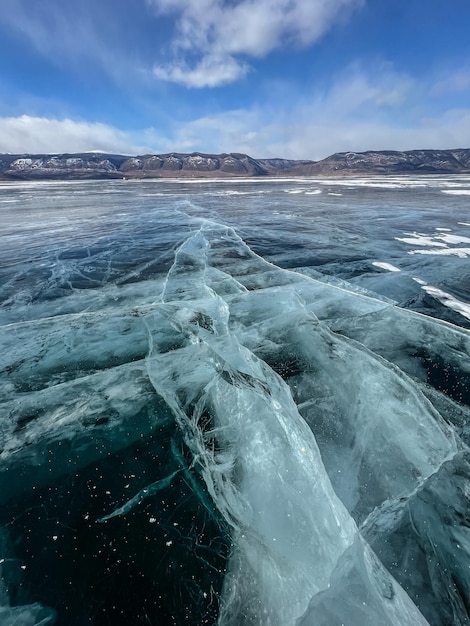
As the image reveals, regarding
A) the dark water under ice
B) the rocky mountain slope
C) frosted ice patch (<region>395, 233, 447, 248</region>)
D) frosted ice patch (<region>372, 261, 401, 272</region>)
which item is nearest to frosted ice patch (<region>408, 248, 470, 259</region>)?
frosted ice patch (<region>395, 233, 447, 248</region>)

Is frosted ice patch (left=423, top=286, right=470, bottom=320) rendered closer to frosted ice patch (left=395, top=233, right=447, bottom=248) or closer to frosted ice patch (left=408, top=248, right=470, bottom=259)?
frosted ice patch (left=408, top=248, right=470, bottom=259)

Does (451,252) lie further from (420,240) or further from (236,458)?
(236,458)

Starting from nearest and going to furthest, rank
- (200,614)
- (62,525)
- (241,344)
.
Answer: (200,614) → (62,525) → (241,344)

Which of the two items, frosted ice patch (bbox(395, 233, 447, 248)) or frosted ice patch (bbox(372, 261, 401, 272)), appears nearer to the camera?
frosted ice patch (bbox(372, 261, 401, 272))

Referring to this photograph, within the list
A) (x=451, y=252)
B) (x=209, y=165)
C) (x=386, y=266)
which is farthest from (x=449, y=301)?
(x=209, y=165)

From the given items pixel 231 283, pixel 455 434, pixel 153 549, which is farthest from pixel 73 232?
pixel 455 434

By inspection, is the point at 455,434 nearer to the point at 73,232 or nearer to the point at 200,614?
the point at 200,614

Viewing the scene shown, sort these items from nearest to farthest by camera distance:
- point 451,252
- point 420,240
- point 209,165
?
1. point 451,252
2. point 420,240
3. point 209,165
